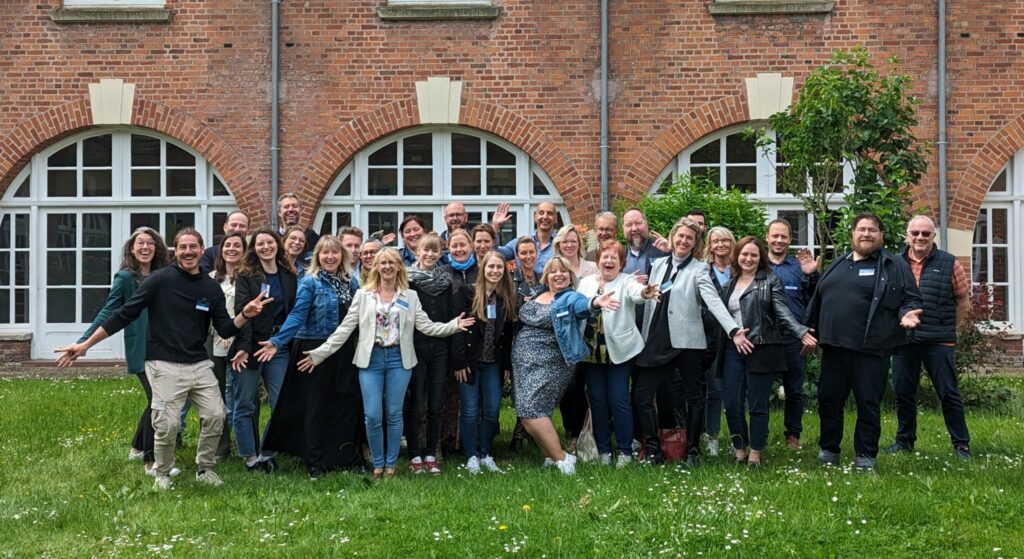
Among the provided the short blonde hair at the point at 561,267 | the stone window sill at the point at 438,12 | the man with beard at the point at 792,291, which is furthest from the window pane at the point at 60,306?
the man with beard at the point at 792,291

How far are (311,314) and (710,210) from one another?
4.59 meters

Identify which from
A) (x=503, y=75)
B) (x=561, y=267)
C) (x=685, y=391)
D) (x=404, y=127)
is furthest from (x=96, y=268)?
(x=685, y=391)

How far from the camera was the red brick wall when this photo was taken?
13.3 m

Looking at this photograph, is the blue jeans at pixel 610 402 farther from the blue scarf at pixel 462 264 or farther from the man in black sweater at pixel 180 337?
the man in black sweater at pixel 180 337

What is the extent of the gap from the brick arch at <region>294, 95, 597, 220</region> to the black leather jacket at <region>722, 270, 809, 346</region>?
6.08 meters

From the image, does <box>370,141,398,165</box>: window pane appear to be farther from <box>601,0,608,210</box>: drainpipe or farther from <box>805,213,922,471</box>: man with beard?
<box>805,213,922,471</box>: man with beard

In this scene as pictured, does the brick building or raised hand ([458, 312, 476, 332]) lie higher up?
the brick building

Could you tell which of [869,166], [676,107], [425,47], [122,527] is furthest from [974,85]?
[122,527]

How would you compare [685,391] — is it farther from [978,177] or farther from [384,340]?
[978,177]

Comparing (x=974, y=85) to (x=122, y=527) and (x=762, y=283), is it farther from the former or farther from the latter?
(x=122, y=527)

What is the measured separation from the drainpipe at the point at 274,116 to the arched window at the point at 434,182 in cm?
62

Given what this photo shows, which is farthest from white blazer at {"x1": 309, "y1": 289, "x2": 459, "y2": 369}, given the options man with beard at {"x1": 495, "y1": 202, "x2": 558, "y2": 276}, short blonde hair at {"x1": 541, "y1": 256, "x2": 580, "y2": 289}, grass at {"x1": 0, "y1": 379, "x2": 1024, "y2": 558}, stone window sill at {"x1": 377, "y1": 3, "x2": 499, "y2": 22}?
stone window sill at {"x1": 377, "y1": 3, "x2": 499, "y2": 22}

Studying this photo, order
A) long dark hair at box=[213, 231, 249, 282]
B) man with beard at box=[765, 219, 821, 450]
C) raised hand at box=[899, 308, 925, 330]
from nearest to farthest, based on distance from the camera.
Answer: raised hand at box=[899, 308, 925, 330], long dark hair at box=[213, 231, 249, 282], man with beard at box=[765, 219, 821, 450]

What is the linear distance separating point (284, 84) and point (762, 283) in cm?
791
